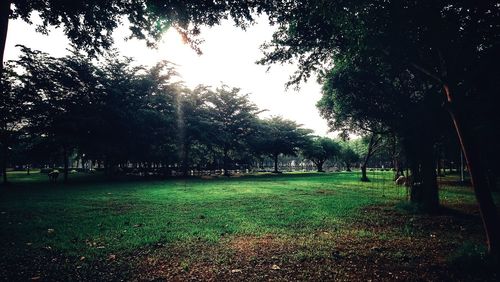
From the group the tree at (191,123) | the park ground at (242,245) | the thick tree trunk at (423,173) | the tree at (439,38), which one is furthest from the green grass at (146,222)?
the tree at (191,123)

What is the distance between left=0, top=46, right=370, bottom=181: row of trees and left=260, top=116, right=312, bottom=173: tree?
5.31 m

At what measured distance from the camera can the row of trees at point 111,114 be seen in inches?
1067

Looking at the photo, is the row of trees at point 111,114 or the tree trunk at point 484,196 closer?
the tree trunk at point 484,196

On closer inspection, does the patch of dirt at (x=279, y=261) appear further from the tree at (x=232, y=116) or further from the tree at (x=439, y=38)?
the tree at (x=232, y=116)

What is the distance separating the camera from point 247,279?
15.5 feet

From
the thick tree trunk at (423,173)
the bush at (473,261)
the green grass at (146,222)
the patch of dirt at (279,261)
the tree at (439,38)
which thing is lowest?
the green grass at (146,222)

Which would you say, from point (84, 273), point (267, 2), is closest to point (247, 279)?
point (84, 273)

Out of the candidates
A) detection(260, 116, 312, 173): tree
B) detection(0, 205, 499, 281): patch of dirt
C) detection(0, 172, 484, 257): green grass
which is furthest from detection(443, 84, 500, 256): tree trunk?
detection(260, 116, 312, 173): tree

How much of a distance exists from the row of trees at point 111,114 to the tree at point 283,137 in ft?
17.4

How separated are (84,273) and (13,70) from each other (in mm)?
29855

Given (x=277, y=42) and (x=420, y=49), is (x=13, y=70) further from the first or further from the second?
(x=420, y=49)

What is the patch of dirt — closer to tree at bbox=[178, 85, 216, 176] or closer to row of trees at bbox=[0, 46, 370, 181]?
row of trees at bbox=[0, 46, 370, 181]

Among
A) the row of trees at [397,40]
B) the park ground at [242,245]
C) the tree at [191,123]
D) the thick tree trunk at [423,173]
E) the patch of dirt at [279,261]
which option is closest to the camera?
the patch of dirt at [279,261]

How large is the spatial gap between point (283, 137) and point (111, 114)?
31609 mm
